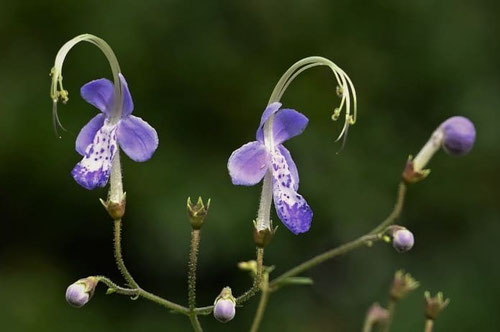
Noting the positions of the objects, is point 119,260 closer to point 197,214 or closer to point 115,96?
point 197,214

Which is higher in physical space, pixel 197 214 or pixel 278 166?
pixel 278 166

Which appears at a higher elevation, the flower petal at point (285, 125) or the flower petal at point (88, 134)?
the flower petal at point (285, 125)

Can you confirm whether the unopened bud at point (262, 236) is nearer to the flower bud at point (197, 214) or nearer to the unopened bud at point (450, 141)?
the flower bud at point (197, 214)

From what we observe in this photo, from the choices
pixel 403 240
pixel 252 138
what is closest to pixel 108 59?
pixel 403 240

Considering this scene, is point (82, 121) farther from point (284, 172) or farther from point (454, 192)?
point (284, 172)

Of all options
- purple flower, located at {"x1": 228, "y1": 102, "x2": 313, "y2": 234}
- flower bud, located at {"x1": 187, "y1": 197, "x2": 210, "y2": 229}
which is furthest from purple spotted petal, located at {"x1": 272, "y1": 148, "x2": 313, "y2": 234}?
flower bud, located at {"x1": 187, "y1": 197, "x2": 210, "y2": 229}

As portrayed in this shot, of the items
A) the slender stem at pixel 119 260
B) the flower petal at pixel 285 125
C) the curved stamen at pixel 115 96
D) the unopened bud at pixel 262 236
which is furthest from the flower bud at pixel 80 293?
the flower petal at pixel 285 125

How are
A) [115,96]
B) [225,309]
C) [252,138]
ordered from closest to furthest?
[225,309]
[115,96]
[252,138]
